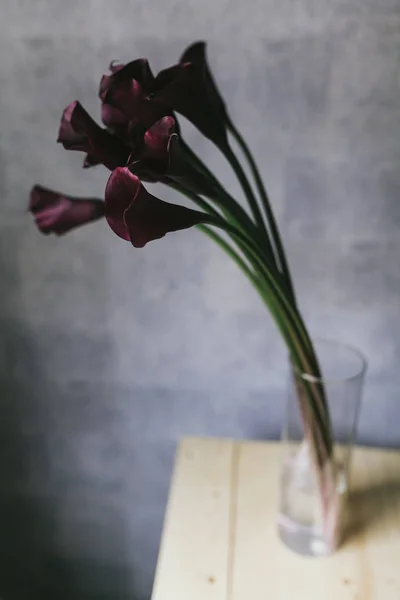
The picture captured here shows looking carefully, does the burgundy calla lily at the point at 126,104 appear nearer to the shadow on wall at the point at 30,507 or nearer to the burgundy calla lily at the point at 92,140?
the burgundy calla lily at the point at 92,140

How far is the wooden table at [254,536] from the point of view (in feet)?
2.61

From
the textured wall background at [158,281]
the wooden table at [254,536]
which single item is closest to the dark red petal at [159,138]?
the textured wall background at [158,281]

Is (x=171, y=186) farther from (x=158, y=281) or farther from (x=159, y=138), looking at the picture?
(x=158, y=281)

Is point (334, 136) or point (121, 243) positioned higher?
point (334, 136)

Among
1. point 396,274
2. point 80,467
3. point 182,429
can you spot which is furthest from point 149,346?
point 396,274

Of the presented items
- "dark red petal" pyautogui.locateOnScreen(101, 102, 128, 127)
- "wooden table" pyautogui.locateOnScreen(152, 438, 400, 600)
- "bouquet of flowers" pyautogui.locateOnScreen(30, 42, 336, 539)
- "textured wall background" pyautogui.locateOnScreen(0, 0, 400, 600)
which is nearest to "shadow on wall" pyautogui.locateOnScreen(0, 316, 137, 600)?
"textured wall background" pyautogui.locateOnScreen(0, 0, 400, 600)

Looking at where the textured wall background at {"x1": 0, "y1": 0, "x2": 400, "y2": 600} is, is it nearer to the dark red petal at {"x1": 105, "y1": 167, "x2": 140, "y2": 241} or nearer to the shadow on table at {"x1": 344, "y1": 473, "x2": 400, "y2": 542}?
the shadow on table at {"x1": 344, "y1": 473, "x2": 400, "y2": 542}

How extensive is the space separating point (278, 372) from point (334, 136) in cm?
35

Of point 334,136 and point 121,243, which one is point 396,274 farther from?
point 121,243

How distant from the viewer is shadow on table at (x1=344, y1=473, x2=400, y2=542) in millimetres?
878

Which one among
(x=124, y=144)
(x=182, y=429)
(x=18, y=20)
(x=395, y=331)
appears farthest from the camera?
(x=182, y=429)

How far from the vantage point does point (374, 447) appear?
1.08 m

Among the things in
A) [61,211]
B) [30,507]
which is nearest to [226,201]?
[61,211]

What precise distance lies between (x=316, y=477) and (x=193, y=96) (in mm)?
454
